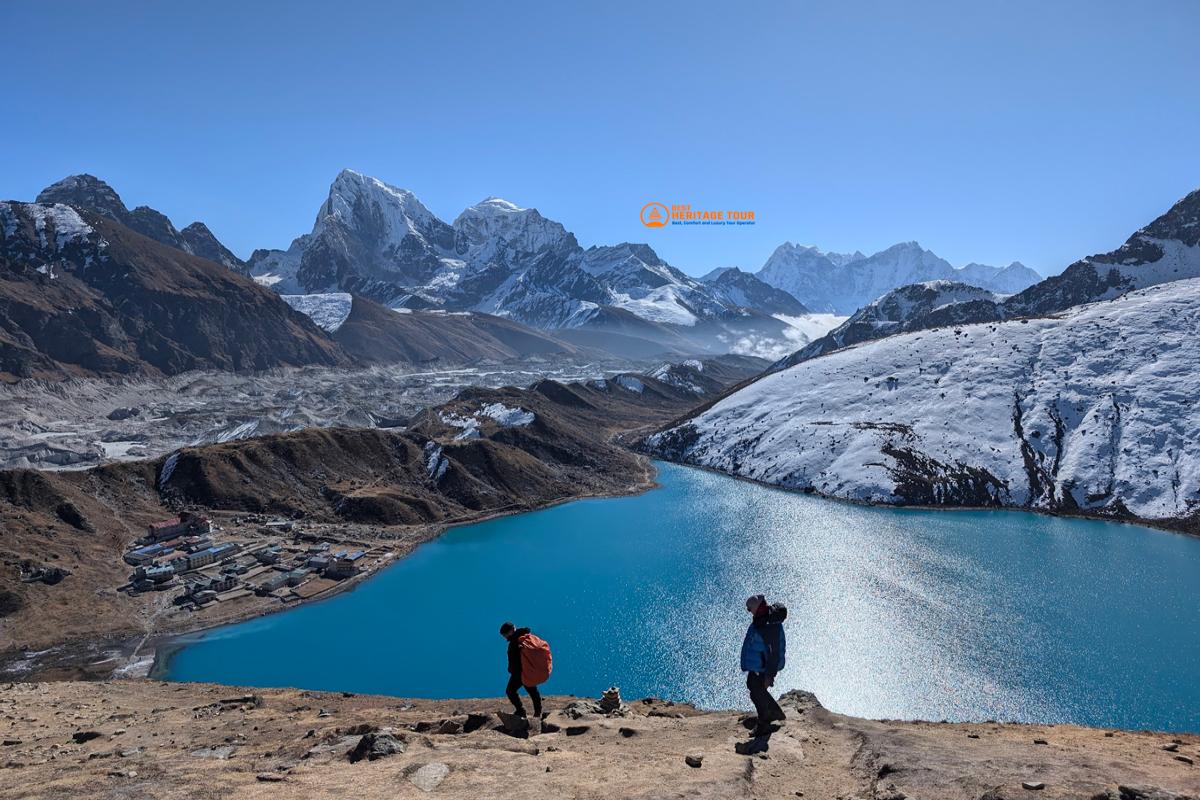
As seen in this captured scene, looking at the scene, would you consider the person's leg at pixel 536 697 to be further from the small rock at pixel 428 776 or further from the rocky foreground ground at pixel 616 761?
the small rock at pixel 428 776

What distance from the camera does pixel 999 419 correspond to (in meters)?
116

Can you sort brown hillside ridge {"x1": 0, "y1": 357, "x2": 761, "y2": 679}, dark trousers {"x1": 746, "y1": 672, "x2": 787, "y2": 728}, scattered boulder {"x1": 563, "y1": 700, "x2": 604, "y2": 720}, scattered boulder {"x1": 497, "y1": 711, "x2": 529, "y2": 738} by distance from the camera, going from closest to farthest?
1. dark trousers {"x1": 746, "y1": 672, "x2": 787, "y2": 728}
2. scattered boulder {"x1": 497, "y1": 711, "x2": 529, "y2": 738}
3. scattered boulder {"x1": 563, "y1": 700, "x2": 604, "y2": 720}
4. brown hillside ridge {"x1": 0, "y1": 357, "x2": 761, "y2": 679}

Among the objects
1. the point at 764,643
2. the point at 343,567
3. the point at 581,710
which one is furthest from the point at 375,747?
the point at 343,567

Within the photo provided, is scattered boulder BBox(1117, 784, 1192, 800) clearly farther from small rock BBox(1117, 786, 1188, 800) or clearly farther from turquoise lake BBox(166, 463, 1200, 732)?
turquoise lake BBox(166, 463, 1200, 732)

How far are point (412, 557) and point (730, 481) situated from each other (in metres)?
61.3

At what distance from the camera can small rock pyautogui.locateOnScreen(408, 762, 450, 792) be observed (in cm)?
1343

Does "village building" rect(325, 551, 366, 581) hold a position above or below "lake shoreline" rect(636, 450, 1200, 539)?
above

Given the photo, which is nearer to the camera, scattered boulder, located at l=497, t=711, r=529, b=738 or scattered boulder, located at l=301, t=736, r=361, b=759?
scattered boulder, located at l=301, t=736, r=361, b=759

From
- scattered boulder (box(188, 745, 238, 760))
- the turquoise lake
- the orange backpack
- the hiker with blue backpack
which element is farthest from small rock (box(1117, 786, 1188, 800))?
the turquoise lake

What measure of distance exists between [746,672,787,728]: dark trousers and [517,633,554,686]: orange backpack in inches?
191

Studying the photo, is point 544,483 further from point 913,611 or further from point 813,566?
point 913,611

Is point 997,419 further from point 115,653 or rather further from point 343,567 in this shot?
point 115,653

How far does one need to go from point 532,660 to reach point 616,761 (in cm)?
301

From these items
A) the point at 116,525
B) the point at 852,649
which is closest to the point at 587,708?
the point at 852,649
